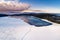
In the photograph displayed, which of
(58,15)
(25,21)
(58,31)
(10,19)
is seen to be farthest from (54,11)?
(10,19)

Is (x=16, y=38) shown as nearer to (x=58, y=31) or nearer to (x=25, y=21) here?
(x=25, y=21)

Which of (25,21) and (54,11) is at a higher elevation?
(54,11)

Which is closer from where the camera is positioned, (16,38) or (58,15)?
(16,38)

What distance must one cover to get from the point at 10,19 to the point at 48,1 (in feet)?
1.51

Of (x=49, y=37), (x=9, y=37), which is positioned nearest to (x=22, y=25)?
(x=9, y=37)

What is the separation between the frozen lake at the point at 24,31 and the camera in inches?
48.7

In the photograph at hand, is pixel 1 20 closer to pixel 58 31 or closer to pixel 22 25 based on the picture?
pixel 22 25

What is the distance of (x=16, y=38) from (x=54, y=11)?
50cm

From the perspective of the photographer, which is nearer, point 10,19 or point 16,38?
point 16,38

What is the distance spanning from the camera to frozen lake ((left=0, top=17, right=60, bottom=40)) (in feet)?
4.06

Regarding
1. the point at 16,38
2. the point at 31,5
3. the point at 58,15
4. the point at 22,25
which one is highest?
the point at 31,5

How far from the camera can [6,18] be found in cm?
133

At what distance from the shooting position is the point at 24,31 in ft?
4.15

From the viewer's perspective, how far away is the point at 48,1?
1323 millimetres
